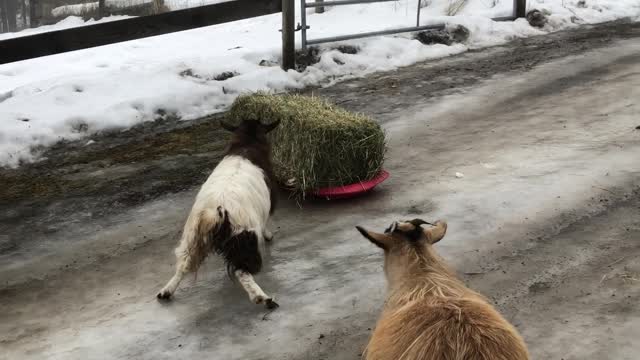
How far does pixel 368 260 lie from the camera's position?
4637mm

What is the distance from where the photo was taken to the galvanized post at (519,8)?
12898 millimetres

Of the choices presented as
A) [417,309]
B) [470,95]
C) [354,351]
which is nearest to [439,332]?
[417,309]

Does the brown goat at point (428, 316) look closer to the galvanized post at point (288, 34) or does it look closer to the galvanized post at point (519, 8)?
the galvanized post at point (288, 34)

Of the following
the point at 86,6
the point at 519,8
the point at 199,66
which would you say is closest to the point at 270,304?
the point at 199,66

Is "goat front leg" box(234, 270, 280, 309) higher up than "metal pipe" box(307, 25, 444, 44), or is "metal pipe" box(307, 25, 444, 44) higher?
"metal pipe" box(307, 25, 444, 44)

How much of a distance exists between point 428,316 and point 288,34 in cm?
803

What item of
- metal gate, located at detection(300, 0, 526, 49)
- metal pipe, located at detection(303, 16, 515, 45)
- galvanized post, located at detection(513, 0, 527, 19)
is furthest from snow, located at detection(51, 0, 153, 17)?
galvanized post, located at detection(513, 0, 527, 19)

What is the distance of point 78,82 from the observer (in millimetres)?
8977

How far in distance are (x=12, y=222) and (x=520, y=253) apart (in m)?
4.25

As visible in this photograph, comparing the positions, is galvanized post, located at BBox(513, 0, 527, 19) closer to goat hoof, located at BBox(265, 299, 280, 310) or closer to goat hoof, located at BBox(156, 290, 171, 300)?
goat hoof, located at BBox(265, 299, 280, 310)

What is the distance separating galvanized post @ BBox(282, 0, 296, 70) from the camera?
9.66m

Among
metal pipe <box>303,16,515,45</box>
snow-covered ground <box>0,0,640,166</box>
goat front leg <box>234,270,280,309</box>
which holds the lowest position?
goat front leg <box>234,270,280,309</box>

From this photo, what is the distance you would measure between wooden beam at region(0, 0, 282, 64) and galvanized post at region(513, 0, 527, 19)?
18.2ft

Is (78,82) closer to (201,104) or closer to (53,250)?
(201,104)
